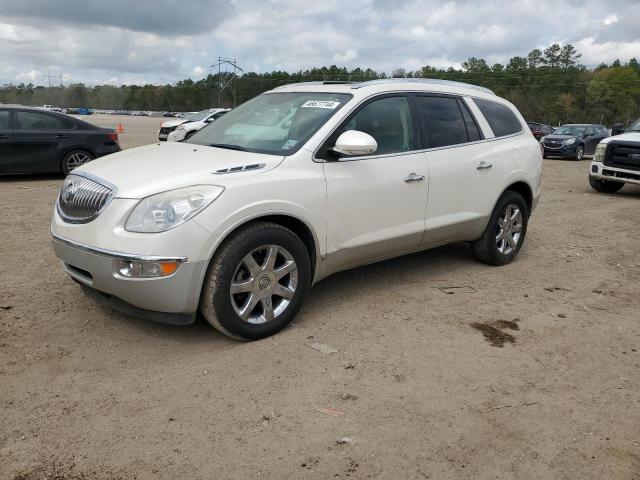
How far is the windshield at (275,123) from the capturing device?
434 cm

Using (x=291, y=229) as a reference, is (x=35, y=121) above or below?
above

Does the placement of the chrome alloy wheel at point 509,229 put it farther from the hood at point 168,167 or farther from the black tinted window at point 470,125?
the hood at point 168,167

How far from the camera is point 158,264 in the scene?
11.4 ft

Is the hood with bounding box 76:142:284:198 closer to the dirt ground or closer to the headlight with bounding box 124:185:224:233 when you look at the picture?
the headlight with bounding box 124:185:224:233

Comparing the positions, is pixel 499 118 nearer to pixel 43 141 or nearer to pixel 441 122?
pixel 441 122

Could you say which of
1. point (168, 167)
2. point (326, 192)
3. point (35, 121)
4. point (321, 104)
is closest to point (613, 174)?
point (321, 104)

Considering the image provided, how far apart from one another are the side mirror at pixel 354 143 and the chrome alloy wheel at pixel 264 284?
846 mm

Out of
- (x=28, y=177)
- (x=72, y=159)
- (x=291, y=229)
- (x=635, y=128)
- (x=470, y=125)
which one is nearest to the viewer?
(x=291, y=229)

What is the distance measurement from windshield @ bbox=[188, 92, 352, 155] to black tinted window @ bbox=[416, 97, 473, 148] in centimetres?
84

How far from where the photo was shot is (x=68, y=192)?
4043 mm

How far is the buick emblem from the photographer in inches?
157

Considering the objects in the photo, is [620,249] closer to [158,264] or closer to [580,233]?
[580,233]

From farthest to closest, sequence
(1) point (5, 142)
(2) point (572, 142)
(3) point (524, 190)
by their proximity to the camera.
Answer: (2) point (572, 142), (1) point (5, 142), (3) point (524, 190)

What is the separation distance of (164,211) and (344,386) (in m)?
1.51
